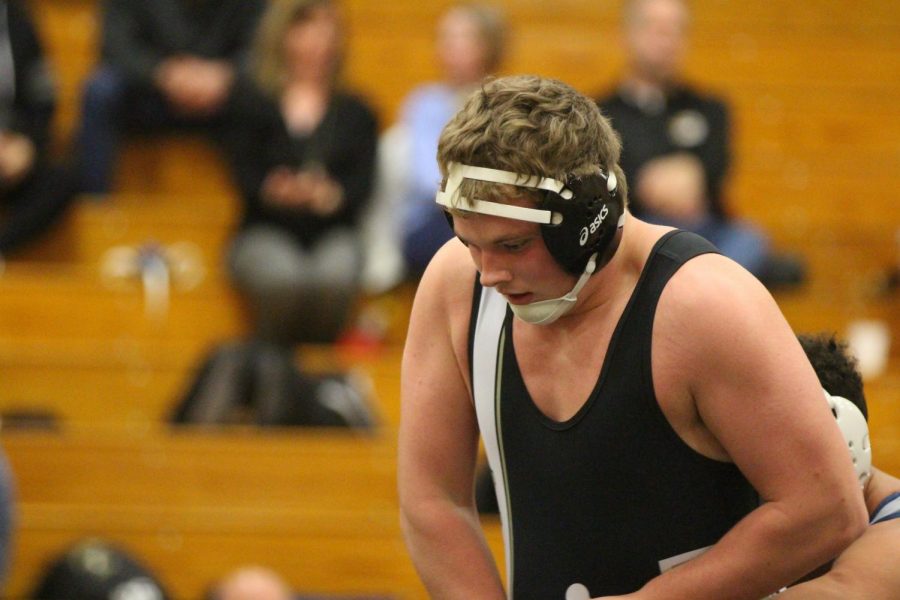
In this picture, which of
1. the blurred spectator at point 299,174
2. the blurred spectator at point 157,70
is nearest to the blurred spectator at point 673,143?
the blurred spectator at point 299,174

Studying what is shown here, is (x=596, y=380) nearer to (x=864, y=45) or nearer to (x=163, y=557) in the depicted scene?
(x=163, y=557)

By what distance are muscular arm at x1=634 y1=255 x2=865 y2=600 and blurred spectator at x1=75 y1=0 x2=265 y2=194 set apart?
5037 mm

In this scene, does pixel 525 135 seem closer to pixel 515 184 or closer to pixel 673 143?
pixel 515 184

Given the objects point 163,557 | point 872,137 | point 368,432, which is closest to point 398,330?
point 368,432

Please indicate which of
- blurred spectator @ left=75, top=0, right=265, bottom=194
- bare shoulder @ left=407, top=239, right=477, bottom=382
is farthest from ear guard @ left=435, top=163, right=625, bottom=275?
blurred spectator @ left=75, top=0, right=265, bottom=194

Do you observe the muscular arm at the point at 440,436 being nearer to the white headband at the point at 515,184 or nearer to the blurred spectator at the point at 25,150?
the white headband at the point at 515,184

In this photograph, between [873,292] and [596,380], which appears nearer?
[596,380]

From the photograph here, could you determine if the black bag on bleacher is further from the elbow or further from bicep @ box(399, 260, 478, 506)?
the elbow

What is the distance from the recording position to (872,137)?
8156 millimetres

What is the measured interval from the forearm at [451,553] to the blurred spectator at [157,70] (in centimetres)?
467

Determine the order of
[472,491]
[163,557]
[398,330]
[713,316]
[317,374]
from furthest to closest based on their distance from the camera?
[398,330]
[317,374]
[163,557]
[472,491]
[713,316]

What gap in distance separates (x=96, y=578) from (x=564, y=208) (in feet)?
11.0

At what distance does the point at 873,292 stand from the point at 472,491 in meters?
4.72

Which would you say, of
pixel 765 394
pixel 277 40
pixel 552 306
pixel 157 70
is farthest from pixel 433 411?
pixel 157 70
